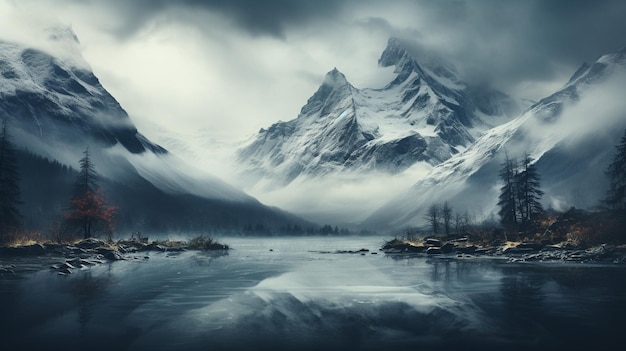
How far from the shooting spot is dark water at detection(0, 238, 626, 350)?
85.5 ft

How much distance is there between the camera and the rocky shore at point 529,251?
8044cm

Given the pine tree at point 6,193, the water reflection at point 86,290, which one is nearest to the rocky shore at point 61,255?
the water reflection at point 86,290

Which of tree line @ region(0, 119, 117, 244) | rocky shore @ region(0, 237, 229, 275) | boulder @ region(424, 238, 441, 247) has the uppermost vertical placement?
tree line @ region(0, 119, 117, 244)

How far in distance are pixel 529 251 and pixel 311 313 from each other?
234 feet

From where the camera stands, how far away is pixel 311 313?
114 feet

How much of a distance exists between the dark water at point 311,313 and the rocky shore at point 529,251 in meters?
26.3

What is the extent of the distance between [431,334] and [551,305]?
13.3 m

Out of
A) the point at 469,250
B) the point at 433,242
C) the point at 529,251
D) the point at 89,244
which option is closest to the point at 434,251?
the point at 469,250

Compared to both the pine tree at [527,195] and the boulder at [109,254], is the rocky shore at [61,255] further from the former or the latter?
the pine tree at [527,195]

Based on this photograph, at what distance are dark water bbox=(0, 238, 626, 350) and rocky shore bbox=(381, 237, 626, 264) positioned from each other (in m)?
26.3

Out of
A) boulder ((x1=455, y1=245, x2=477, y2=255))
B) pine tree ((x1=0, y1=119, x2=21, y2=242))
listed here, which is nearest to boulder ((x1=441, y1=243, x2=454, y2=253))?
boulder ((x1=455, y1=245, x2=477, y2=255))

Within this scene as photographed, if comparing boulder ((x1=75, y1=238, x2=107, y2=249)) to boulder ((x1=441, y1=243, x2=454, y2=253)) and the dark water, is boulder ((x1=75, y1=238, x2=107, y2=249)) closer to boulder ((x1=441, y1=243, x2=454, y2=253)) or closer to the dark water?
the dark water

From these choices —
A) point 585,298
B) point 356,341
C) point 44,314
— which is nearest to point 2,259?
point 44,314

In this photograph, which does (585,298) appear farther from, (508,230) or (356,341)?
(508,230)
